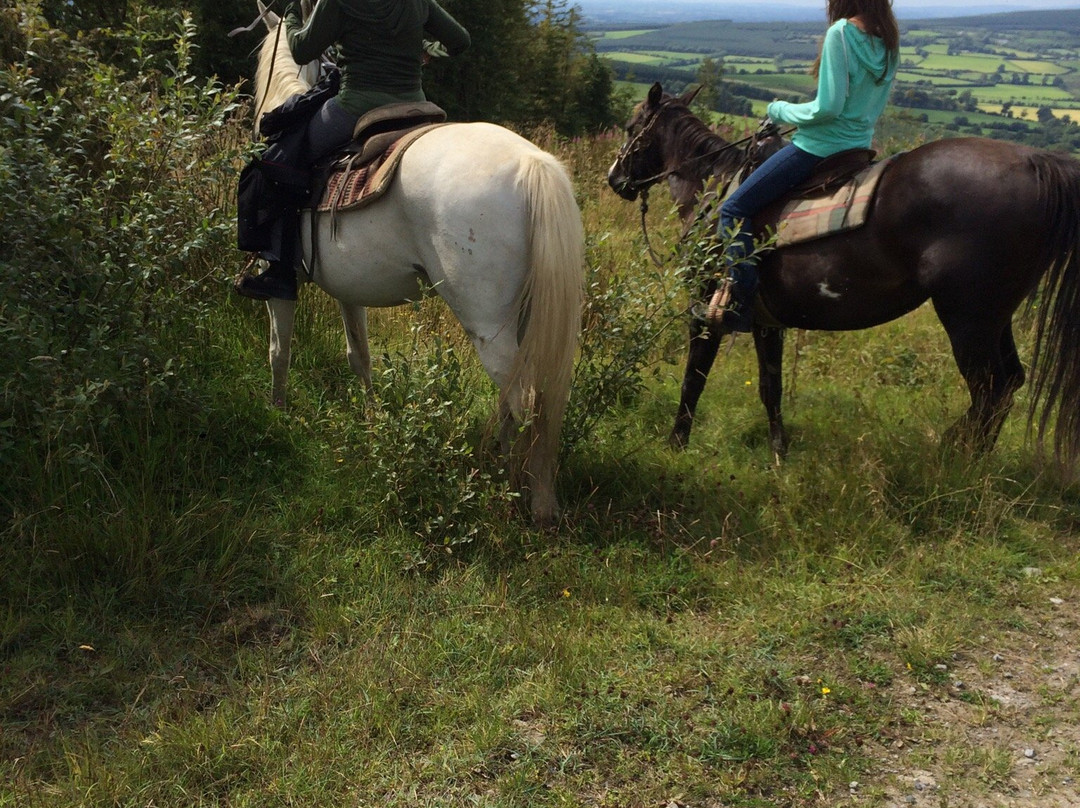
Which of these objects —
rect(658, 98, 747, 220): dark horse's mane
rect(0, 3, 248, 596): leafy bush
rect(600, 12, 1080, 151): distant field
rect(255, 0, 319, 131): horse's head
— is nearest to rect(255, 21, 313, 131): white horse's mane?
rect(255, 0, 319, 131): horse's head

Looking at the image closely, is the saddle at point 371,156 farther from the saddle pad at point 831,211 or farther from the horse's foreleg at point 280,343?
the saddle pad at point 831,211

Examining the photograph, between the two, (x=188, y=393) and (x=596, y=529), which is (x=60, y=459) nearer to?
(x=188, y=393)

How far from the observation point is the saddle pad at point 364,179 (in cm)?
397

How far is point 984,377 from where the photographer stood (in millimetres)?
4293

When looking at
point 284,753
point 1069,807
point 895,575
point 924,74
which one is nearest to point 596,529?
point 895,575

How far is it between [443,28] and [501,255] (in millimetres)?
1514

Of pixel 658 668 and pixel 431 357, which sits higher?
pixel 431 357

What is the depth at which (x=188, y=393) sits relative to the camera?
436 centimetres

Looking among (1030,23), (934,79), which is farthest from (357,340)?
(1030,23)

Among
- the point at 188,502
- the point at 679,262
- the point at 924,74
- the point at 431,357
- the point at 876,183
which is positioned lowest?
the point at 188,502

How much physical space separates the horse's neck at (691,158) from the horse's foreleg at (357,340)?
2.24 meters

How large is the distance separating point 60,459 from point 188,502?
59cm

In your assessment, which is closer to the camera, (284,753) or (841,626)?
(284,753)

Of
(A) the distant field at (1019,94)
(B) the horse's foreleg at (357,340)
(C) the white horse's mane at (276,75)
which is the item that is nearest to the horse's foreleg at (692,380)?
(B) the horse's foreleg at (357,340)
